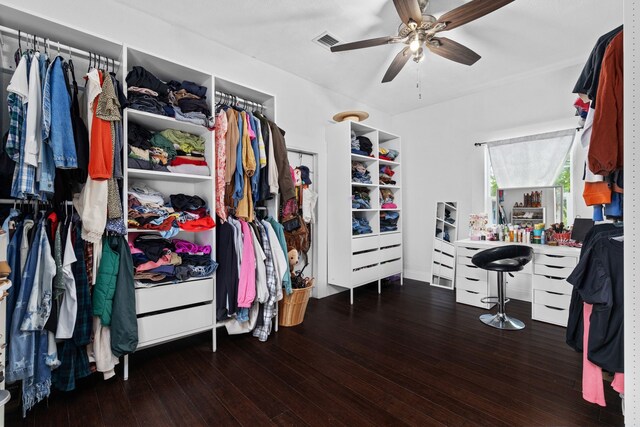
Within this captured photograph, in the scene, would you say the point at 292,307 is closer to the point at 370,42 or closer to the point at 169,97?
the point at 169,97

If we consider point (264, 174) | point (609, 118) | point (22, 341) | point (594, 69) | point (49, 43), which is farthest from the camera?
point (264, 174)

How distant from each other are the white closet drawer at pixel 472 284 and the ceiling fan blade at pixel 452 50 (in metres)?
2.26

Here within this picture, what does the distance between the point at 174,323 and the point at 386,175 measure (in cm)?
320

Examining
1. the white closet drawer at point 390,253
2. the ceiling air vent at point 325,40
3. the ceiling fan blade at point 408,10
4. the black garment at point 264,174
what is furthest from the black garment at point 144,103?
the white closet drawer at point 390,253

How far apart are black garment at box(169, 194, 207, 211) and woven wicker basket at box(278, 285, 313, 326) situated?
45.0 inches

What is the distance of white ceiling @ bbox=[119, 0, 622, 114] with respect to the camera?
7.77 feet

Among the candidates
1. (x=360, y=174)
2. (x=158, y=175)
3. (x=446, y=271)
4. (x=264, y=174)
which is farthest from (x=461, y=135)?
(x=158, y=175)

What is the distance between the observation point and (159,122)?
7.27ft

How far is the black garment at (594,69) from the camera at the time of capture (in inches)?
54.3

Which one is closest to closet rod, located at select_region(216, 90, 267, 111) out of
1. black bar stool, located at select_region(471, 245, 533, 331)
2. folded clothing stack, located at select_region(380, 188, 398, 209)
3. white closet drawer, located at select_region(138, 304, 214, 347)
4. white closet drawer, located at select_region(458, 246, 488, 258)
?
white closet drawer, located at select_region(138, 304, 214, 347)

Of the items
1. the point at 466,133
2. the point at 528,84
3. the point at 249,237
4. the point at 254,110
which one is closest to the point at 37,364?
the point at 249,237

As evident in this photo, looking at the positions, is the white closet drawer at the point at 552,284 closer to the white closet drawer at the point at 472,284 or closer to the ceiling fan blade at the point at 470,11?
the white closet drawer at the point at 472,284

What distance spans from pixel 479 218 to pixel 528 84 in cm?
170

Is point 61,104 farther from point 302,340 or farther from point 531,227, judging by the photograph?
point 531,227
